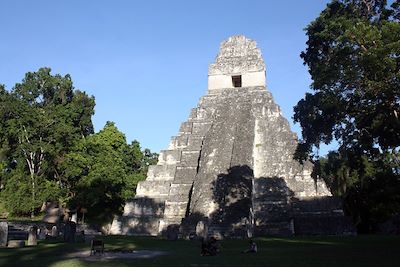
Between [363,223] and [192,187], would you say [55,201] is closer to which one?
[192,187]

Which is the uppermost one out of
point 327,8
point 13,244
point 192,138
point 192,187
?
point 327,8

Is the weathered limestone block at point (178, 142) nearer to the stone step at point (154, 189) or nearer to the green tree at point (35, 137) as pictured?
the stone step at point (154, 189)

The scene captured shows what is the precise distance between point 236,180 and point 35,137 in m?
18.5

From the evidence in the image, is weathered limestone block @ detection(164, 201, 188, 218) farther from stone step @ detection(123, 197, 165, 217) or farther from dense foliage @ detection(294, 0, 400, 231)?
dense foliage @ detection(294, 0, 400, 231)

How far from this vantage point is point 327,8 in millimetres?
13188

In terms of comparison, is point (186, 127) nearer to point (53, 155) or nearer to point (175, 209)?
point (175, 209)

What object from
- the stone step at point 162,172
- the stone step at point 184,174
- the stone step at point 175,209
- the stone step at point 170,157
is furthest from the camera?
the stone step at point 170,157

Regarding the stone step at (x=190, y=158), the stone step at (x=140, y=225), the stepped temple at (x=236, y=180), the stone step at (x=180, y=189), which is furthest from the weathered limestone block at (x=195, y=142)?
the stone step at (x=140, y=225)

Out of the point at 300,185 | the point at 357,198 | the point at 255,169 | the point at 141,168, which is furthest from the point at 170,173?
the point at 141,168

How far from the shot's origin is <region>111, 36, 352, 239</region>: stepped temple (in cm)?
1767

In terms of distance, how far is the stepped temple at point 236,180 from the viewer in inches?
696

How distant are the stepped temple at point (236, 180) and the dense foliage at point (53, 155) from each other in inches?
328

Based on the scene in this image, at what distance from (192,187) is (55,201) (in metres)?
14.9

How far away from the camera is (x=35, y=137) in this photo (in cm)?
3038
